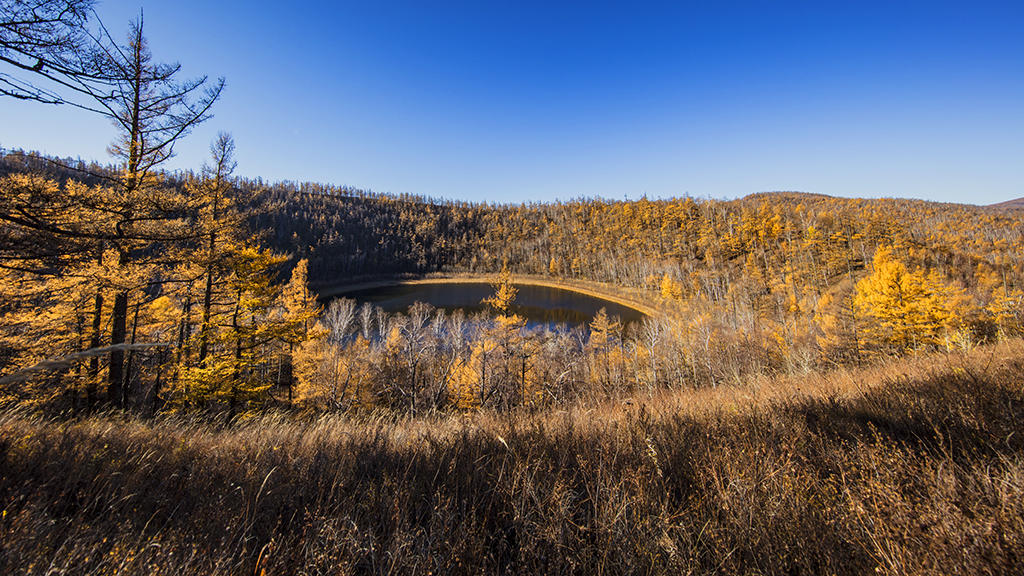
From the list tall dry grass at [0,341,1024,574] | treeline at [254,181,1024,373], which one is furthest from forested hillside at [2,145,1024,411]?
tall dry grass at [0,341,1024,574]

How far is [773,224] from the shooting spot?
70.2 meters

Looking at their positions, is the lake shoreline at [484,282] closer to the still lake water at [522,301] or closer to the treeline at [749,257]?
the still lake water at [522,301]

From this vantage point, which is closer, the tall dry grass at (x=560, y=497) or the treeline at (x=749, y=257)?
the tall dry grass at (x=560, y=497)

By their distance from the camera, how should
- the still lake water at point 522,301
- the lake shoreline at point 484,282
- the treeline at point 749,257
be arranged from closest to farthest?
1. the treeline at point 749,257
2. the still lake water at point 522,301
3. the lake shoreline at point 484,282

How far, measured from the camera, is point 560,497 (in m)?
2.00

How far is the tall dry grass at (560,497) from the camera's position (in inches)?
60.1

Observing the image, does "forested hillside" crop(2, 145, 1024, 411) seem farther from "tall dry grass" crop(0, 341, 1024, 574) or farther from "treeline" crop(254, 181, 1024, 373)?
"tall dry grass" crop(0, 341, 1024, 574)

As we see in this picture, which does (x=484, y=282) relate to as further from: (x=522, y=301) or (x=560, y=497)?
(x=560, y=497)

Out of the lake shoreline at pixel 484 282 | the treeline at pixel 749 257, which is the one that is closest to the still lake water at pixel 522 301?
the lake shoreline at pixel 484 282

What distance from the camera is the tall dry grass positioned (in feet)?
5.01

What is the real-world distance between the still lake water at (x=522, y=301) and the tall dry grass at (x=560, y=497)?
47.3m

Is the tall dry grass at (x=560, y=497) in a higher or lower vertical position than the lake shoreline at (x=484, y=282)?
higher

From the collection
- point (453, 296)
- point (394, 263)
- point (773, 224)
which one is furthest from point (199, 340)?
point (394, 263)

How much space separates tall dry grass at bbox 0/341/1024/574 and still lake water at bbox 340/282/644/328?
4731 centimetres
